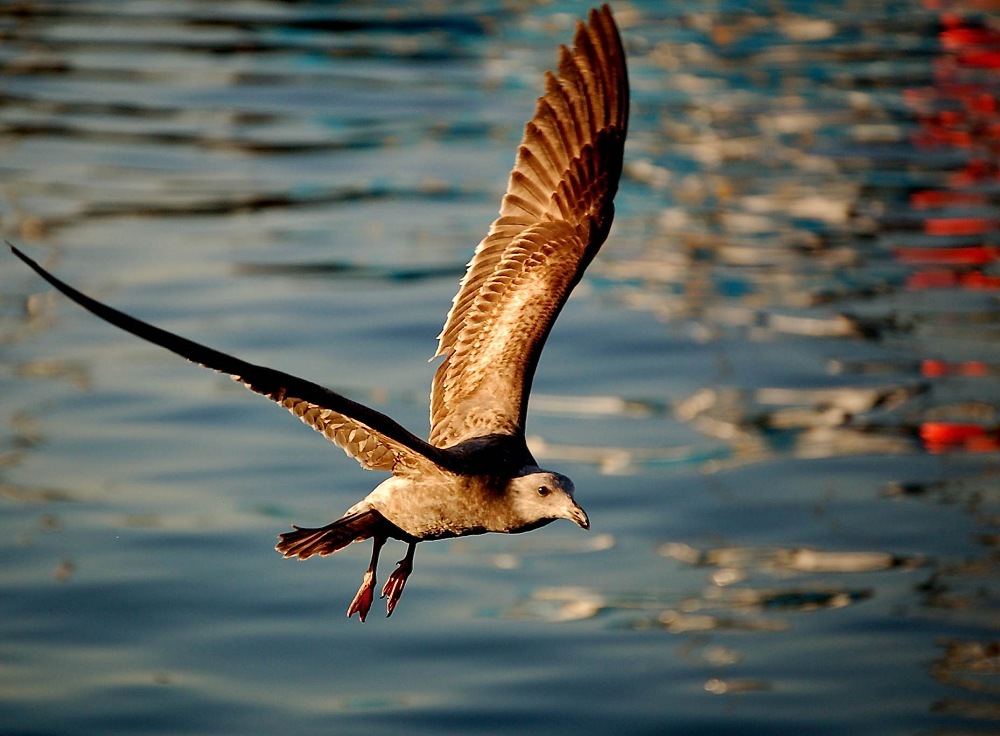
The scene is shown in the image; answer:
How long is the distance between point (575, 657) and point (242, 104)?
80.0 feet

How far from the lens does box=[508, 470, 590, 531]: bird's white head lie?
8719mm

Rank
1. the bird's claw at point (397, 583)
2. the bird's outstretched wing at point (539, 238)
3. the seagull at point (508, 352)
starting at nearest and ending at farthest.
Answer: the seagull at point (508, 352), the bird's outstretched wing at point (539, 238), the bird's claw at point (397, 583)

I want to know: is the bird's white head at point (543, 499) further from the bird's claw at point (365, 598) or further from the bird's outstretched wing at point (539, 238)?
the bird's claw at point (365, 598)

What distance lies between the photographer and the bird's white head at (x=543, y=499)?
8719 mm

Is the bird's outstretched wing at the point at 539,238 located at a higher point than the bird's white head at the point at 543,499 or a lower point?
higher

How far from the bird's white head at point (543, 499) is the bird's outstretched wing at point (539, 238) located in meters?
0.98

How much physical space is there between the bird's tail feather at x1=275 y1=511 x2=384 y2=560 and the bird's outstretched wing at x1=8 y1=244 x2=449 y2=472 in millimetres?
331

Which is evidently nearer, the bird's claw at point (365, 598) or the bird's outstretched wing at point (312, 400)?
the bird's outstretched wing at point (312, 400)

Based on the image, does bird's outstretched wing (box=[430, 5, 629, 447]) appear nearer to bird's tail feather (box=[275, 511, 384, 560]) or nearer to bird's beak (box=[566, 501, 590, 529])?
bird's tail feather (box=[275, 511, 384, 560])

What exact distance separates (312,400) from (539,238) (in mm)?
3595

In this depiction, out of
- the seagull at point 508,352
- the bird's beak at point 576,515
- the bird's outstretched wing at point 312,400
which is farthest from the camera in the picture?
the seagull at point 508,352

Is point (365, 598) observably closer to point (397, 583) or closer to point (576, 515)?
point (397, 583)

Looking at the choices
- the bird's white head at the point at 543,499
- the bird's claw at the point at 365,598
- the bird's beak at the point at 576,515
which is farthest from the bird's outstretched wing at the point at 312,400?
the bird's claw at the point at 365,598

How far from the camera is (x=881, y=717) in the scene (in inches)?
845
